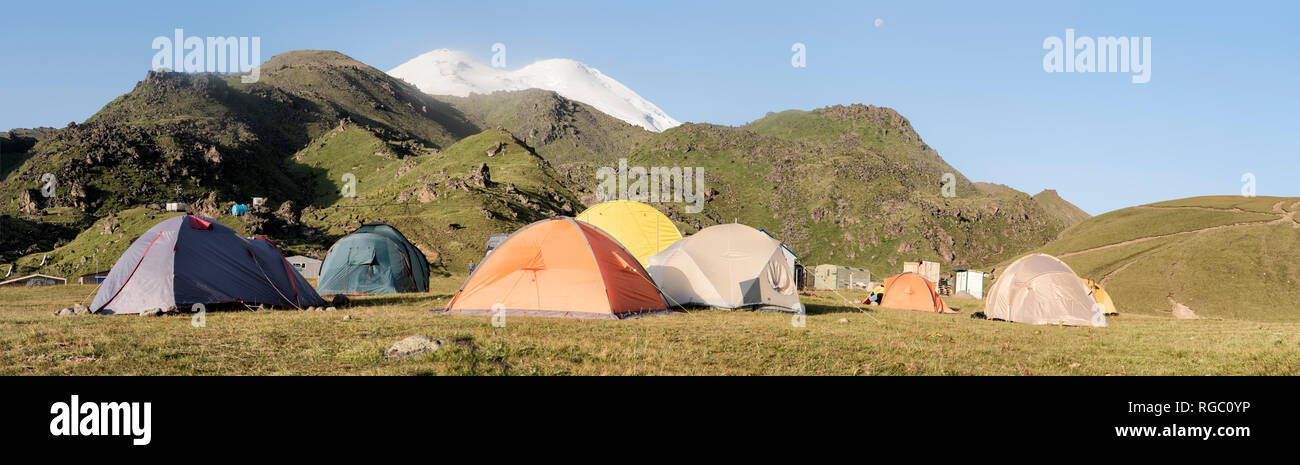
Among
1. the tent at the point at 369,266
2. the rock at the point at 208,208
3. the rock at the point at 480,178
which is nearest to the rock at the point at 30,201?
the rock at the point at 208,208

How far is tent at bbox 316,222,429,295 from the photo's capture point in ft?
93.7

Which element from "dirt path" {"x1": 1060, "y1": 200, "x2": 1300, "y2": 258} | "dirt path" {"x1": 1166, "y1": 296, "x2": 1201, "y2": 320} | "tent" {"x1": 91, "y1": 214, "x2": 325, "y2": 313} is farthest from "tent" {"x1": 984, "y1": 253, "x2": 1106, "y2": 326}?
"dirt path" {"x1": 1060, "y1": 200, "x2": 1300, "y2": 258}

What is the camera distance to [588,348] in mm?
9781

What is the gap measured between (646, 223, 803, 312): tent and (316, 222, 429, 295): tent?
47.4 feet

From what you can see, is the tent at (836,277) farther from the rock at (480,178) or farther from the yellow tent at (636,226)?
the rock at (480,178)

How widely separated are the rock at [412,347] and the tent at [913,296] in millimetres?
24244

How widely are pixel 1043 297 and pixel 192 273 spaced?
25571mm

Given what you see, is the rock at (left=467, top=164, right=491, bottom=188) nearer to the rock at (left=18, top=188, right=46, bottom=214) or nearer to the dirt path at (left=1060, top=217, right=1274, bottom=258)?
the rock at (left=18, top=188, right=46, bottom=214)

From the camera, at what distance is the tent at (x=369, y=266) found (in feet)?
93.7

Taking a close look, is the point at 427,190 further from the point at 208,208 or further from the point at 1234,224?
the point at 1234,224
